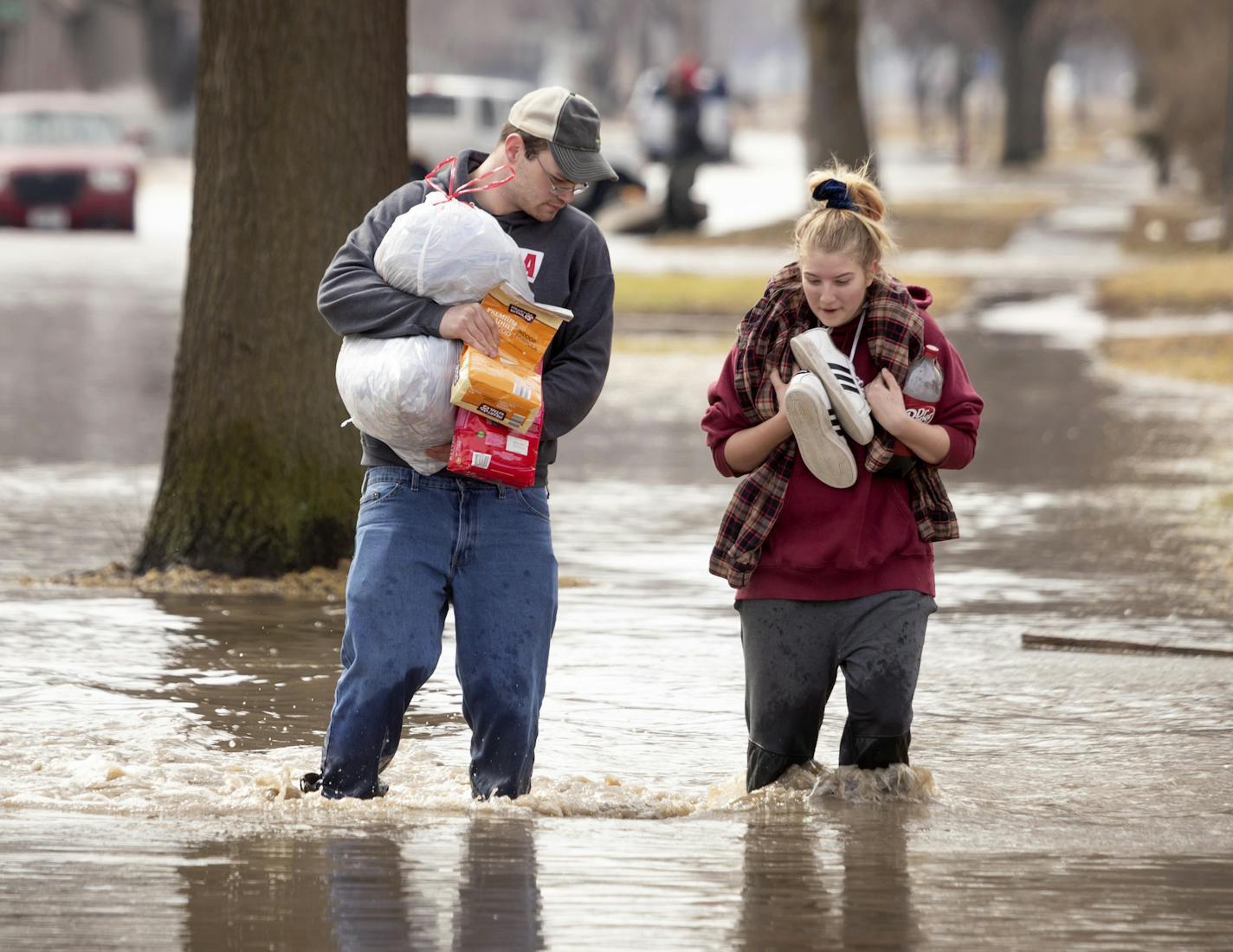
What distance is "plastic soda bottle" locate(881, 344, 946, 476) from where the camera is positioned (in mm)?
4938

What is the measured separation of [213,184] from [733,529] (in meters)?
3.75

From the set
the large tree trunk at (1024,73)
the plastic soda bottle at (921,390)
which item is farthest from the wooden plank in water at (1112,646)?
the large tree trunk at (1024,73)

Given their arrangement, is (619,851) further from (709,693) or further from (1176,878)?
(709,693)

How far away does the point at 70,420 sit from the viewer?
43.6 ft

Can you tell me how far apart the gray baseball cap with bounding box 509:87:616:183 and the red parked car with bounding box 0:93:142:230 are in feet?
84.6

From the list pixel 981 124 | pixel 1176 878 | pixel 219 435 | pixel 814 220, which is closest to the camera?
pixel 1176 878

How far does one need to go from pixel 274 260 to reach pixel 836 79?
→ 79.9 feet

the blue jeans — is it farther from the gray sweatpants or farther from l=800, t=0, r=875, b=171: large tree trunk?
l=800, t=0, r=875, b=171: large tree trunk

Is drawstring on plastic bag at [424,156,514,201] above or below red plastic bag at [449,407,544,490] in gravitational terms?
above

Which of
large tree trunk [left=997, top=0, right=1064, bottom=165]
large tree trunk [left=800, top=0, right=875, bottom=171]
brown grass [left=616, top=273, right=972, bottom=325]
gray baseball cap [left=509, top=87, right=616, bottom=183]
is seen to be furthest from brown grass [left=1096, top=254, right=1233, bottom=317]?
large tree trunk [left=997, top=0, right=1064, bottom=165]

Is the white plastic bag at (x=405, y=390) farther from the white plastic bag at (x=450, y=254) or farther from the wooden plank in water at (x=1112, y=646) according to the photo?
the wooden plank in water at (x=1112, y=646)

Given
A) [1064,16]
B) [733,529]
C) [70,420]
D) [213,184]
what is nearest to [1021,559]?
[213,184]

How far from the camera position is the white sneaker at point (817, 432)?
189 inches

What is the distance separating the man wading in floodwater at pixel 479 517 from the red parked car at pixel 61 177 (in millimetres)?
25641
